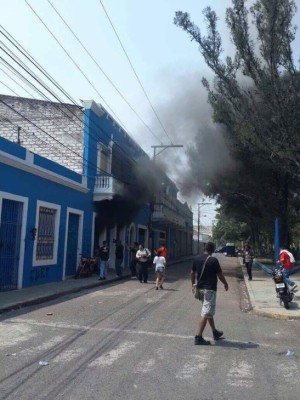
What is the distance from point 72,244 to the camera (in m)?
18.2

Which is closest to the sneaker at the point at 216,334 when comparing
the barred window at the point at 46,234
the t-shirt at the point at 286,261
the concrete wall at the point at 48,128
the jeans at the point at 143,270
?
the t-shirt at the point at 286,261

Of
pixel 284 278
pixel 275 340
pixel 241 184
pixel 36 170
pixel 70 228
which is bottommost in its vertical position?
pixel 275 340

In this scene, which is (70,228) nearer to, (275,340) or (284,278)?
(284,278)

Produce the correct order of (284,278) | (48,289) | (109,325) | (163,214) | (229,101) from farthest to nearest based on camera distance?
(163,214) < (229,101) < (48,289) < (284,278) < (109,325)

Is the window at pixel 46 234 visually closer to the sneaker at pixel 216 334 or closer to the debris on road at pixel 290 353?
the sneaker at pixel 216 334

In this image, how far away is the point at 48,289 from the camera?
13.5m

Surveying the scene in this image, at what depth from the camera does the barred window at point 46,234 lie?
15.2m

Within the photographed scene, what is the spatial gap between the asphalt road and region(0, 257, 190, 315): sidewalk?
50 centimetres

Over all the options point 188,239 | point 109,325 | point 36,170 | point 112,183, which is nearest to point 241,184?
point 112,183

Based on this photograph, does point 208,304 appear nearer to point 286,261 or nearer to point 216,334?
point 216,334

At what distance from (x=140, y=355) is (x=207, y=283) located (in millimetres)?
1586

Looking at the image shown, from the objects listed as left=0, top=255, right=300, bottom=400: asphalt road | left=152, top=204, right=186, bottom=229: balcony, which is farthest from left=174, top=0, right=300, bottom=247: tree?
left=152, top=204, right=186, bottom=229: balcony

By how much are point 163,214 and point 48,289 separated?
18153 mm

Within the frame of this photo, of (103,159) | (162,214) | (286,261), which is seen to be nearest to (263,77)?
(286,261)
